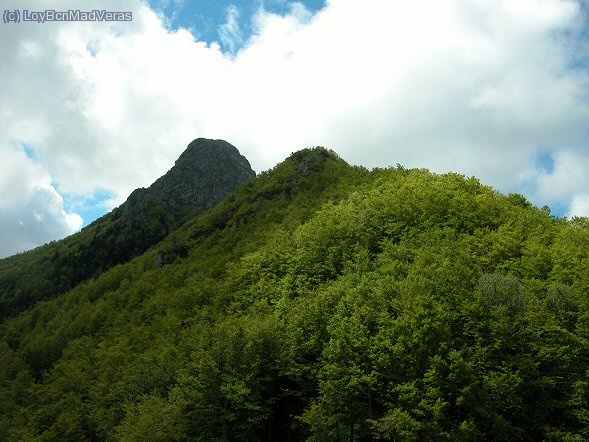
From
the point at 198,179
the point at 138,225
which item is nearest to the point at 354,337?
the point at 138,225

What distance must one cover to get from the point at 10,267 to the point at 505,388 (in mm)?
191879

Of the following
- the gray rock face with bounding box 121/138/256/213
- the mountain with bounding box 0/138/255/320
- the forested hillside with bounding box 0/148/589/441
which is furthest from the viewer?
the gray rock face with bounding box 121/138/256/213

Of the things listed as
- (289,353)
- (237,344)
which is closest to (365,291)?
(289,353)

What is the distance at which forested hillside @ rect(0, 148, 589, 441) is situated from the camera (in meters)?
35.7

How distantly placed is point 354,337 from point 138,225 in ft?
391

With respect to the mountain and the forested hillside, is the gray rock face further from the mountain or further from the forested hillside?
the forested hillside

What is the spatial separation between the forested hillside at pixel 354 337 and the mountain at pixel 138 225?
5293 centimetres

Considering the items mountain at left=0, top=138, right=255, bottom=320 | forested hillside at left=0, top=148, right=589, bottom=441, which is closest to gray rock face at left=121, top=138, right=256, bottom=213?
mountain at left=0, top=138, right=255, bottom=320

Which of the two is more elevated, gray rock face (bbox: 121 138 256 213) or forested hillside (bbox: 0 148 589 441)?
gray rock face (bbox: 121 138 256 213)

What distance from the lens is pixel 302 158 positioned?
114m

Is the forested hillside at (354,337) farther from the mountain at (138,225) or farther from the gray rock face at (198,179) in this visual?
the gray rock face at (198,179)

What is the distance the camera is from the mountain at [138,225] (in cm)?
13950

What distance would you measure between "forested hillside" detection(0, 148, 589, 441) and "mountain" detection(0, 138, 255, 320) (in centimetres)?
5293

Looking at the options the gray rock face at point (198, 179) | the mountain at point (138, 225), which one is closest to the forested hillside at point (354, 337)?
the mountain at point (138, 225)
